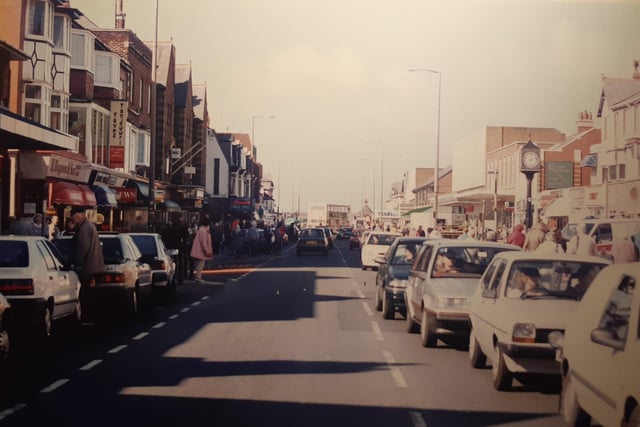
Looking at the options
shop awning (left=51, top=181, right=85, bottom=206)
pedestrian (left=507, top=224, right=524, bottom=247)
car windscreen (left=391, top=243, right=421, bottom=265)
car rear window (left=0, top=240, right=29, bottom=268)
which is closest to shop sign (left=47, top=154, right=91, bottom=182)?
shop awning (left=51, top=181, right=85, bottom=206)

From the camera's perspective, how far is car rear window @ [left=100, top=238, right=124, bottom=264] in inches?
654

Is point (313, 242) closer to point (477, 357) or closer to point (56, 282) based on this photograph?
point (56, 282)

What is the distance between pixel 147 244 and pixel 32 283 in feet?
28.6

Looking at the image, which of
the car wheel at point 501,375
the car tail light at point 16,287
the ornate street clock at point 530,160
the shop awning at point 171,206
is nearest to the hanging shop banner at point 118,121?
the shop awning at point 171,206

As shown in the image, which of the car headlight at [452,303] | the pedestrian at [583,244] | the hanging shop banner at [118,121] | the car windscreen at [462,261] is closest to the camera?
the car headlight at [452,303]

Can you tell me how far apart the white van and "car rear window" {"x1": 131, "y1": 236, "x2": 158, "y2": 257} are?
10956mm

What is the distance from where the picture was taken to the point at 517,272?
10586 millimetres

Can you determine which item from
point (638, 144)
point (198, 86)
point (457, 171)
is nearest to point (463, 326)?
point (638, 144)


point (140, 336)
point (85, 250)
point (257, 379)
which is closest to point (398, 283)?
point (140, 336)

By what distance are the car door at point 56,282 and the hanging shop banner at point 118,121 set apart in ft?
87.0

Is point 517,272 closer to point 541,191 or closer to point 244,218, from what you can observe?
point 541,191

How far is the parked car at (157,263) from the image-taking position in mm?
20297

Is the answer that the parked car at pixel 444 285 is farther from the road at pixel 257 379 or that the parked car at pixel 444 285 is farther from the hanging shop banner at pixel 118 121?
the hanging shop banner at pixel 118 121

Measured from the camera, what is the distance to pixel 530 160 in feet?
93.5
